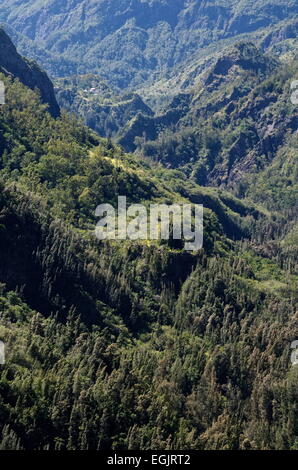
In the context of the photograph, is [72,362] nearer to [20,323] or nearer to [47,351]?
[47,351]

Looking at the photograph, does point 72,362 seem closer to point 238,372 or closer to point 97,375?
point 97,375

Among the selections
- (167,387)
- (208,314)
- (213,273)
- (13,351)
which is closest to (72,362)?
(13,351)

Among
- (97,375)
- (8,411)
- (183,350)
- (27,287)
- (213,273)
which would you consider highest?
(213,273)

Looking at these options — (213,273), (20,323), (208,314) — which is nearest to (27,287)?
(20,323)

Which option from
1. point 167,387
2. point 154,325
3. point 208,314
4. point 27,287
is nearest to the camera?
point 167,387

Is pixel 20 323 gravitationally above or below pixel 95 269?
below

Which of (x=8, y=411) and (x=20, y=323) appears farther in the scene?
(x=20, y=323)

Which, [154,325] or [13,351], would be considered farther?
[154,325]

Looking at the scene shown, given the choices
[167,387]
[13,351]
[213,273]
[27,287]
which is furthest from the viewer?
[213,273]

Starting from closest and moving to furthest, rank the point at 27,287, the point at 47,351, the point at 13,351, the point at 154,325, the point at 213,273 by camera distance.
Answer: the point at 13,351 → the point at 47,351 → the point at 27,287 → the point at 154,325 → the point at 213,273
